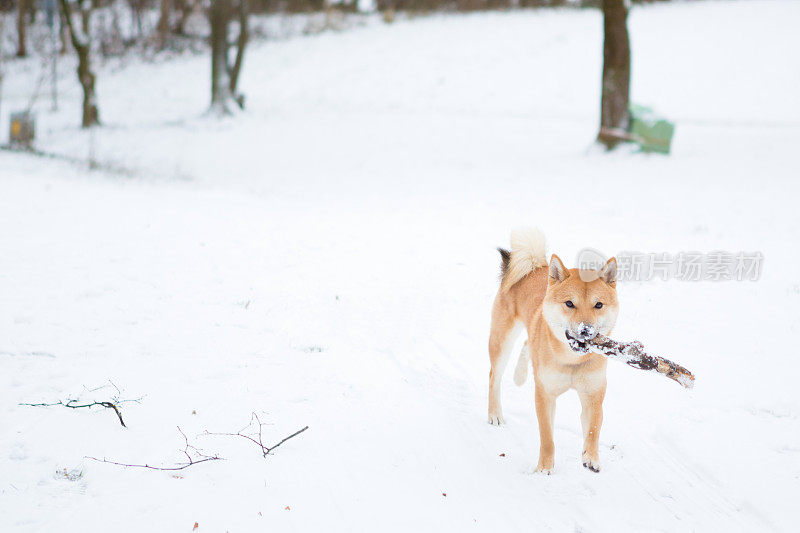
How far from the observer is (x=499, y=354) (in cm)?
432

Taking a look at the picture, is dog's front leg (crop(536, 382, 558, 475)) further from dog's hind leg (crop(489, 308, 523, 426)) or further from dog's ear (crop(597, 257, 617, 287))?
dog's ear (crop(597, 257, 617, 287))

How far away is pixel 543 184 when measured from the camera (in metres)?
11.9

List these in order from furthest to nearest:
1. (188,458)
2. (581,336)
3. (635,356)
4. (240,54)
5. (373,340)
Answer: (240,54) < (373,340) < (188,458) < (581,336) < (635,356)

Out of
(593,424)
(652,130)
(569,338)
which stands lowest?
(593,424)

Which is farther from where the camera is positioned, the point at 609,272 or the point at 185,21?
the point at 185,21

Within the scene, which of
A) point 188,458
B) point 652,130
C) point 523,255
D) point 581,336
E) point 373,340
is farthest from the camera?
point 652,130

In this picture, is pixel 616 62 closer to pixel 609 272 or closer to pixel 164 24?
pixel 609 272

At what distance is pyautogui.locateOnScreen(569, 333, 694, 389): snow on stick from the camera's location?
3.17 m

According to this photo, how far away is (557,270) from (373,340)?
93.9 inches

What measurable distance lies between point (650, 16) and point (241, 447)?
3127 cm

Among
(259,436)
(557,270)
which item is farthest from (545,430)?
(259,436)

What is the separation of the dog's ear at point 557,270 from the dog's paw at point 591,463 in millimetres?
1052

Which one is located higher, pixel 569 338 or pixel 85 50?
pixel 85 50

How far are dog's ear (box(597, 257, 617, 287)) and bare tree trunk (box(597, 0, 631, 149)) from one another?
10494 mm
